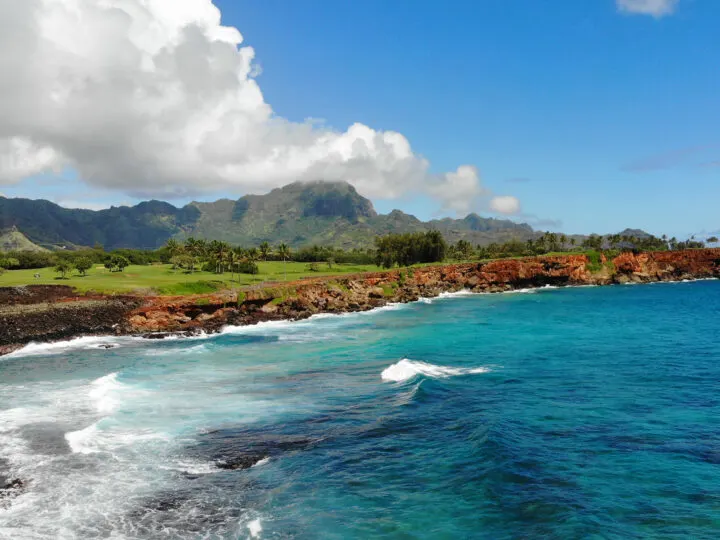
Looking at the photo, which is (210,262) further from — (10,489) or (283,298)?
(10,489)

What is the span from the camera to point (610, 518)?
52.1 ft

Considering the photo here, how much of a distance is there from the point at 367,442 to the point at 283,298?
55195mm

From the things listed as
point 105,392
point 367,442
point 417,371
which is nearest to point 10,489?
point 105,392

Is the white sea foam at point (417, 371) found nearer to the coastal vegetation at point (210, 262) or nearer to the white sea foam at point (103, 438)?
the white sea foam at point (103, 438)

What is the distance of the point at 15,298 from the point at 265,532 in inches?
2290

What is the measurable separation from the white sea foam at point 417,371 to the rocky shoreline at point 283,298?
32.6 metres

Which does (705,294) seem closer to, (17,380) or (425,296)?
(425,296)

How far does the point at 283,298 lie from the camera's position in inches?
3019

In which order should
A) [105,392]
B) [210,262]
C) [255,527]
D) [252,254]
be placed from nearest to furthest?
1. [255,527]
2. [105,392]
3. [210,262]
4. [252,254]

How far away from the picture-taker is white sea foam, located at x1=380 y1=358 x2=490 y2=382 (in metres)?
35.2

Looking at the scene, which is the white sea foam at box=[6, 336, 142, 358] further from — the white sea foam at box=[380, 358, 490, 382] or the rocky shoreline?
the white sea foam at box=[380, 358, 490, 382]

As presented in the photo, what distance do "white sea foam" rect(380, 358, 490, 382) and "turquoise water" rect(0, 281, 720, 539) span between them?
229 mm

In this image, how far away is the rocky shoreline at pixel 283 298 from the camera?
5553cm

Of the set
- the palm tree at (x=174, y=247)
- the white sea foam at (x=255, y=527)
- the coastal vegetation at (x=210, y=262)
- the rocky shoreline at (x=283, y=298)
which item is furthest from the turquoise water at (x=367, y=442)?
the palm tree at (x=174, y=247)
